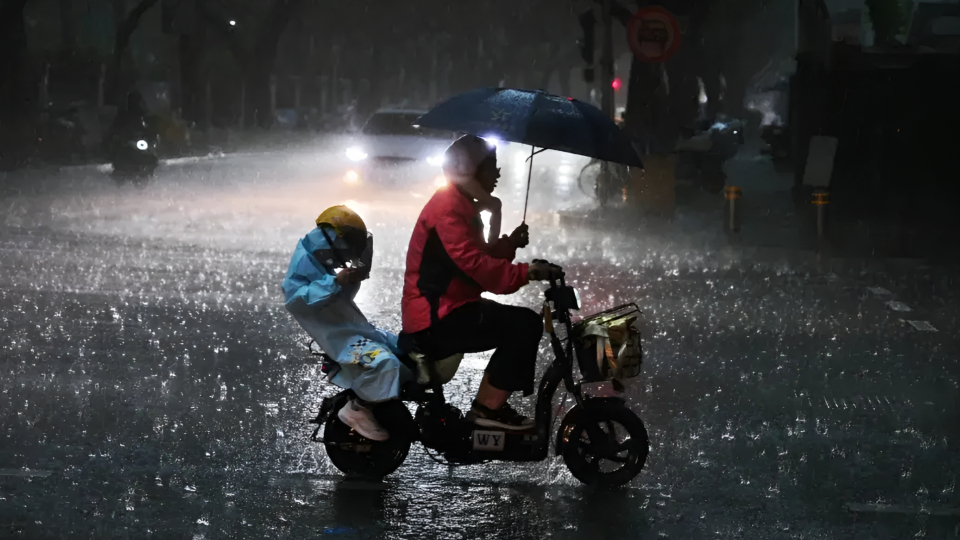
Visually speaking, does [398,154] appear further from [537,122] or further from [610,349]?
[610,349]

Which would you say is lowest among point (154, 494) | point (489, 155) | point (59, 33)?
point (154, 494)

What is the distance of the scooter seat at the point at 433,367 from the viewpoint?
5691 millimetres

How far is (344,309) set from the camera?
18.9 feet

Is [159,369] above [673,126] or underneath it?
underneath

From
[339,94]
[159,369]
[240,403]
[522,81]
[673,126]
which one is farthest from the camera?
[522,81]

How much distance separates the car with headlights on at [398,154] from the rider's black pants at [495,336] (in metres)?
16.2

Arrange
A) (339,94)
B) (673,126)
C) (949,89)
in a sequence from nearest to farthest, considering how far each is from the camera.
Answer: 1. (949,89)
2. (673,126)
3. (339,94)

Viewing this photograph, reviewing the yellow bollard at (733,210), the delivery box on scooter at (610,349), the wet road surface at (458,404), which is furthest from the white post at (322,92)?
the delivery box on scooter at (610,349)

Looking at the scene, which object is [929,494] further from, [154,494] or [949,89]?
[949,89]

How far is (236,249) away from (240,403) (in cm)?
728

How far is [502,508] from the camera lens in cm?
563

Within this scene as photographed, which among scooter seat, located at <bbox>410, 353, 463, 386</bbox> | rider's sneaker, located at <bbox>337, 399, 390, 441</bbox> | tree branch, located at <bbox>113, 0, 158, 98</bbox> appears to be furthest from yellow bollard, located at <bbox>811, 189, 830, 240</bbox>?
tree branch, located at <bbox>113, 0, 158, 98</bbox>

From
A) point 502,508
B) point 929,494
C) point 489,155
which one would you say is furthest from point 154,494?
point 929,494

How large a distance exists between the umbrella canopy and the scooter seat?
1020 millimetres
